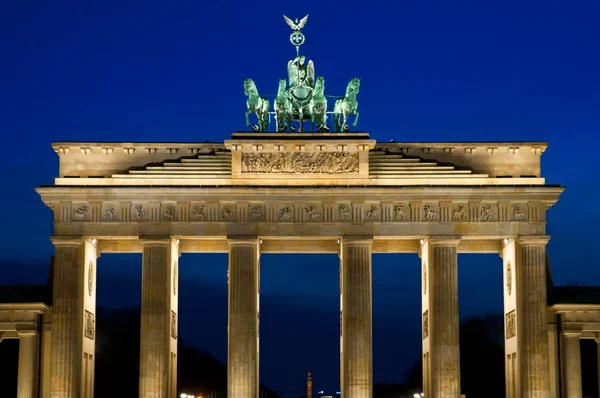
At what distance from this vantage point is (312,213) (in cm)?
7206

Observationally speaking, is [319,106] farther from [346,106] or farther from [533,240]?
[533,240]

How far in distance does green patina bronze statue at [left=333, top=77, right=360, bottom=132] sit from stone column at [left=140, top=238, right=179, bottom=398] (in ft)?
37.6

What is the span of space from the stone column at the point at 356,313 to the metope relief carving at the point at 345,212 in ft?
3.83

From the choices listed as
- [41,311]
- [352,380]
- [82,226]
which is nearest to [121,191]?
[82,226]

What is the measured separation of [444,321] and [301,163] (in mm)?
11657

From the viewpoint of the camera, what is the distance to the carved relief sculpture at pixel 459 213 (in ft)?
236

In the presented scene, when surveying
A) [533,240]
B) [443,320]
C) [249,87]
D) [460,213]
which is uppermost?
[249,87]

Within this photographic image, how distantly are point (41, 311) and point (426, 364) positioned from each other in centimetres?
2173

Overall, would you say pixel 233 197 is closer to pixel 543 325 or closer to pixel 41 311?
pixel 41 311

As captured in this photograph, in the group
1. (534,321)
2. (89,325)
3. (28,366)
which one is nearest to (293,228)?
(89,325)

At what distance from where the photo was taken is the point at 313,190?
71.5m

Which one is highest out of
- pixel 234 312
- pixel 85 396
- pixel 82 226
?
pixel 82 226

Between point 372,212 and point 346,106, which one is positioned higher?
point 346,106

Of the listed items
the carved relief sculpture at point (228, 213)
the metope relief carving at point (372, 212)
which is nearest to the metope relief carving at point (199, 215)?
the carved relief sculpture at point (228, 213)
